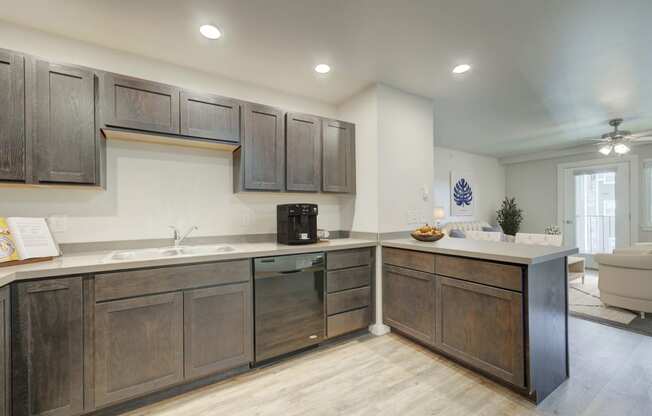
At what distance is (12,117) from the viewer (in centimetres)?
174

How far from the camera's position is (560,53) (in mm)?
2344

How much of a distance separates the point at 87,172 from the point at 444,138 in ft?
17.0

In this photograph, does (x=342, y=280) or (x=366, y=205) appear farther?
(x=366, y=205)

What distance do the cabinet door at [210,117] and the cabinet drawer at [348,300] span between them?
169 centimetres

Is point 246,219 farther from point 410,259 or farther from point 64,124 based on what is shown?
point 410,259

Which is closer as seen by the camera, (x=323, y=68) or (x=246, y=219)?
(x=323, y=68)

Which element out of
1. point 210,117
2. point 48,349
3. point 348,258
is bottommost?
point 48,349

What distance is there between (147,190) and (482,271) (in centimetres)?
276

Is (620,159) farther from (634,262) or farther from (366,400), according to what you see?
(366,400)

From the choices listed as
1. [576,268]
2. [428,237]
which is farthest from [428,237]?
[576,268]

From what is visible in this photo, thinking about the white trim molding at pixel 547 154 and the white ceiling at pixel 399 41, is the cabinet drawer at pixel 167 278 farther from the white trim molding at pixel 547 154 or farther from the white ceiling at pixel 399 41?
the white trim molding at pixel 547 154

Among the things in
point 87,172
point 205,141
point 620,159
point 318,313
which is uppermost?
point 620,159

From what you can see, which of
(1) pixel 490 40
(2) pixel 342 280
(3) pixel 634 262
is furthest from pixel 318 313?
(3) pixel 634 262

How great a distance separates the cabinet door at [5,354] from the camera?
4.51 ft
